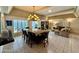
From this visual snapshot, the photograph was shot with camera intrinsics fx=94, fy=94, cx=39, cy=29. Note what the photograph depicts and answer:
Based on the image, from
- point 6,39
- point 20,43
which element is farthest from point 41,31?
point 6,39

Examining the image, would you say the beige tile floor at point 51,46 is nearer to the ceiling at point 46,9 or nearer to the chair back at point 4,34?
the chair back at point 4,34

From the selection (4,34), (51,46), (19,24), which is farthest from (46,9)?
(4,34)

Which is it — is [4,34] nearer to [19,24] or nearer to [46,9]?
[19,24]

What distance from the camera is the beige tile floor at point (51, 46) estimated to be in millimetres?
2303

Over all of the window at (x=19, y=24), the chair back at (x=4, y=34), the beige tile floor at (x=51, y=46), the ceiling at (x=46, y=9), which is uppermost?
the ceiling at (x=46, y=9)

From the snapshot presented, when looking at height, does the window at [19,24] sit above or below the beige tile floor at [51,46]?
above

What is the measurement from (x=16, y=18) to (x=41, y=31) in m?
0.73

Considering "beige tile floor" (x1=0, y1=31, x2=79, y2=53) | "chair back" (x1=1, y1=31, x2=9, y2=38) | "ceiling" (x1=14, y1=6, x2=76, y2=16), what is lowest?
"beige tile floor" (x1=0, y1=31, x2=79, y2=53)

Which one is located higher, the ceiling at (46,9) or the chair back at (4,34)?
the ceiling at (46,9)

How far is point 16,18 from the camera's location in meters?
2.37

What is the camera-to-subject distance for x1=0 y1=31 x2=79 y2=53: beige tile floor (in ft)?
7.55

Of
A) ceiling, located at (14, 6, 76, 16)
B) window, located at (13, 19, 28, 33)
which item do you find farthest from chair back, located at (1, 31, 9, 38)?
ceiling, located at (14, 6, 76, 16)

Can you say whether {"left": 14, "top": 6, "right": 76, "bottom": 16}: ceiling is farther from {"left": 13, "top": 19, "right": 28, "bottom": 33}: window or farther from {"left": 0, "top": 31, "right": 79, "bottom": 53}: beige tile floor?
{"left": 0, "top": 31, "right": 79, "bottom": 53}: beige tile floor

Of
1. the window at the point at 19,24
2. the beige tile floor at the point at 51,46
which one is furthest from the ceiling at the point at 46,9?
the beige tile floor at the point at 51,46
